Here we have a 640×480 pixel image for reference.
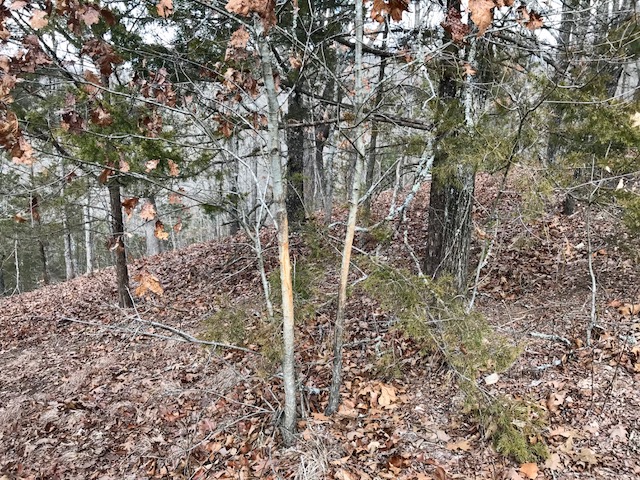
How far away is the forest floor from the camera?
11.1ft

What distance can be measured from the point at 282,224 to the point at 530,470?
8.70ft

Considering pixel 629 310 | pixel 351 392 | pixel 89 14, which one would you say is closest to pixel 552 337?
pixel 629 310

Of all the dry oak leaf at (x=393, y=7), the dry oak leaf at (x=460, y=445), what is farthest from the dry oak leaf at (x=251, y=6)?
the dry oak leaf at (x=460, y=445)

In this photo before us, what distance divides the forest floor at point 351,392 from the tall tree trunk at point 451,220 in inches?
20.8

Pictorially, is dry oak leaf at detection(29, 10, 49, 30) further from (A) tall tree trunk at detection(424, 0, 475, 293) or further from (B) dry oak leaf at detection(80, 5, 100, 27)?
(A) tall tree trunk at detection(424, 0, 475, 293)

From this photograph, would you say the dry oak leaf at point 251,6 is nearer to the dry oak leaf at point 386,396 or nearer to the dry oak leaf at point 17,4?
the dry oak leaf at point 17,4

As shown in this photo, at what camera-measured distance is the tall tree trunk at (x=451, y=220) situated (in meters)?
4.50

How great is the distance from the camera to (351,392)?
4.29 metres

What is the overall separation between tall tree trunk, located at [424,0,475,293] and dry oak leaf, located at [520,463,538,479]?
1945mm

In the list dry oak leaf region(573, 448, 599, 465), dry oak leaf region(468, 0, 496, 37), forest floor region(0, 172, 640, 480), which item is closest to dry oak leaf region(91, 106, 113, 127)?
forest floor region(0, 172, 640, 480)

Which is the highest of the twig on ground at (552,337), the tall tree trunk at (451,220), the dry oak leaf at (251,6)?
the dry oak leaf at (251,6)

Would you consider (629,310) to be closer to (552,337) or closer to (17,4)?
(552,337)

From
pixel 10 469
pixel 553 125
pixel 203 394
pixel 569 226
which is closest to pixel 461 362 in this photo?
pixel 203 394

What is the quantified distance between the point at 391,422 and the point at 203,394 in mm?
2334
